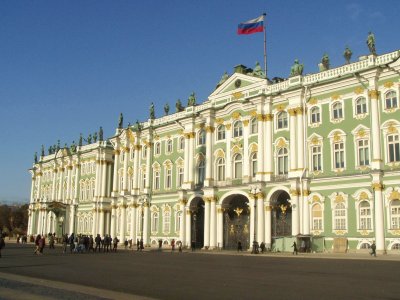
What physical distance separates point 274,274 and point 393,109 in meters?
25.0

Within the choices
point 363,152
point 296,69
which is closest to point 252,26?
point 296,69

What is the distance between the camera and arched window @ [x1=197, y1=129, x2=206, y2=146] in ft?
194

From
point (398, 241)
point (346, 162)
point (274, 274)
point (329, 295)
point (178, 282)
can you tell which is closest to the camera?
point (329, 295)

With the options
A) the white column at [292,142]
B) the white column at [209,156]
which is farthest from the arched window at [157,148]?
the white column at [292,142]

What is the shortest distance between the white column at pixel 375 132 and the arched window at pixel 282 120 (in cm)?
972

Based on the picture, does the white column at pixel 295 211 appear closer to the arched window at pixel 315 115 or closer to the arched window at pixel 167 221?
the arched window at pixel 315 115

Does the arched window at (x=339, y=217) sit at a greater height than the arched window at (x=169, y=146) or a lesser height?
lesser

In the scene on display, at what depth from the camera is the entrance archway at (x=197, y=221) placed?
58781 mm

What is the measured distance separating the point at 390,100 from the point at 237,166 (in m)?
18.7

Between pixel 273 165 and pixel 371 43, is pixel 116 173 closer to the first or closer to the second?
pixel 273 165

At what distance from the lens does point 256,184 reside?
163 feet

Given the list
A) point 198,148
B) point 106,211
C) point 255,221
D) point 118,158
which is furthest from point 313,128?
point 106,211

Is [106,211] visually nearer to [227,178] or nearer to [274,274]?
[227,178]

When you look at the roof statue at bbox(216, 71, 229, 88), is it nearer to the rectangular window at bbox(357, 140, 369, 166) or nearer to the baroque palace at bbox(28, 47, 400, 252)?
the baroque palace at bbox(28, 47, 400, 252)
